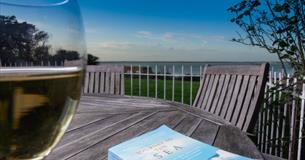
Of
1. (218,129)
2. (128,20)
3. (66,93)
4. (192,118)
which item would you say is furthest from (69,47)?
(128,20)

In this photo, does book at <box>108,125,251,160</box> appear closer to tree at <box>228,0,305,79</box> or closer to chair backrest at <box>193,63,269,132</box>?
chair backrest at <box>193,63,269,132</box>

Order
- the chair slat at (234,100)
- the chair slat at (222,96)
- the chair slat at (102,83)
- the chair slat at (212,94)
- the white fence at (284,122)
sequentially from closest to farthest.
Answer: the chair slat at (234,100)
the chair slat at (222,96)
the chair slat at (212,94)
the white fence at (284,122)
the chair slat at (102,83)

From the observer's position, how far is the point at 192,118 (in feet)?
3.96

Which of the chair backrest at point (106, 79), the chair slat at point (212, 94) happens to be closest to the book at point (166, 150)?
the chair slat at point (212, 94)

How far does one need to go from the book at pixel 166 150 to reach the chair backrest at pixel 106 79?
221cm

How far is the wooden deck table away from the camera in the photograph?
755 millimetres

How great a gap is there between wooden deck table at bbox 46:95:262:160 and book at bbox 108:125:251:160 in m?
0.12

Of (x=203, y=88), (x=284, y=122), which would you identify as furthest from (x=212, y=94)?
(x=284, y=122)

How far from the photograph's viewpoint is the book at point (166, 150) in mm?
554

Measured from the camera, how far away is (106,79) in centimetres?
289

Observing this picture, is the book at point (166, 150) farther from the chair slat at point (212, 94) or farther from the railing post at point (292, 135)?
the railing post at point (292, 135)

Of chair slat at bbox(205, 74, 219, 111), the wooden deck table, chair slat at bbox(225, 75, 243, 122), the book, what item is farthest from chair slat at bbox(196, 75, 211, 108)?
the book

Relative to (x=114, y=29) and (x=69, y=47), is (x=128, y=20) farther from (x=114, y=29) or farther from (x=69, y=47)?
(x=69, y=47)

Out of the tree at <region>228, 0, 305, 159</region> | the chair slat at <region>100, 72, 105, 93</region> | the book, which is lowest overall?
the chair slat at <region>100, 72, 105, 93</region>
